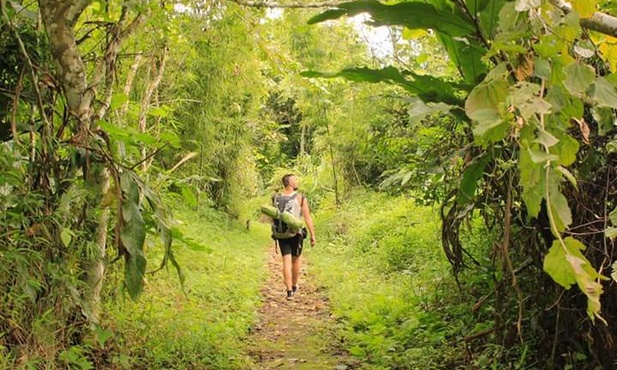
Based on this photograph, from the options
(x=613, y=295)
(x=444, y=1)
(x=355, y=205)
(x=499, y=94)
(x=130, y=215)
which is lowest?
(x=355, y=205)

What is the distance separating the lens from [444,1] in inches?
73.5

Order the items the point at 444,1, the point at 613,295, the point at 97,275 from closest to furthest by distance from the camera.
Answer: the point at 444,1 < the point at 613,295 < the point at 97,275

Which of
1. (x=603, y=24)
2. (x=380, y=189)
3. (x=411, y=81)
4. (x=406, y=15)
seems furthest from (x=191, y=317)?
(x=603, y=24)

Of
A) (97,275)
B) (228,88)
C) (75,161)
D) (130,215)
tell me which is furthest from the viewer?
(228,88)

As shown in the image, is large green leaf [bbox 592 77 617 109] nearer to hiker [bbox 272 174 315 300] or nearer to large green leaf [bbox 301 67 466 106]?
large green leaf [bbox 301 67 466 106]

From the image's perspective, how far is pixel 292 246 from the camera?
6789 mm

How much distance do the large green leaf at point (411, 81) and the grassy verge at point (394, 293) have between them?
1942 millimetres

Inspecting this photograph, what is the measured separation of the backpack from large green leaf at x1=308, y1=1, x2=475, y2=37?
4952mm

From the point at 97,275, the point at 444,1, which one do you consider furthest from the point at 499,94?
the point at 97,275

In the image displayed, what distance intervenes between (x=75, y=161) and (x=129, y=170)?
1.04ft

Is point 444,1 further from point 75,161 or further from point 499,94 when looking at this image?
point 75,161

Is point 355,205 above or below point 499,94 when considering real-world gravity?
below

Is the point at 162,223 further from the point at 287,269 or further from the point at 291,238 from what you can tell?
the point at 287,269

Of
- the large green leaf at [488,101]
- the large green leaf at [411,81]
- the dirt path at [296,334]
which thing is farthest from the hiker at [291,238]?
the large green leaf at [488,101]
